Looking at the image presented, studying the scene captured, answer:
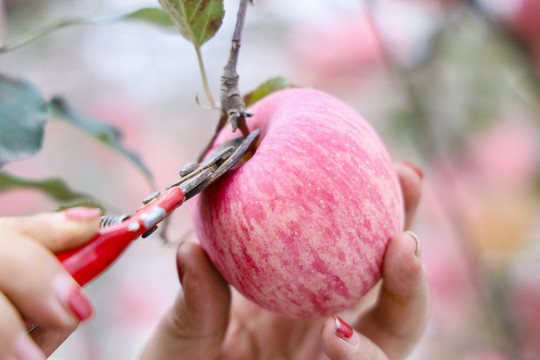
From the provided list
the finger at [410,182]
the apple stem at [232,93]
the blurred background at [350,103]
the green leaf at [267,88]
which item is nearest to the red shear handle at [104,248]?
the apple stem at [232,93]

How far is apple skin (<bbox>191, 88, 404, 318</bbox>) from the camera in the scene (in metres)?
0.37

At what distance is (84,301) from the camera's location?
0.94 feet

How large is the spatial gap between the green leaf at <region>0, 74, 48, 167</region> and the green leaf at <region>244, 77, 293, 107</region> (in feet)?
0.70

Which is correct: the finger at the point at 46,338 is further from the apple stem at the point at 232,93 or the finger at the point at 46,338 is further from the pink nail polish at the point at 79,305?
the apple stem at the point at 232,93

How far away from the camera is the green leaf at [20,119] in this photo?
16.2 inches

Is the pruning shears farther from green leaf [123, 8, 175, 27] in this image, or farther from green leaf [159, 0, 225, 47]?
green leaf [123, 8, 175, 27]

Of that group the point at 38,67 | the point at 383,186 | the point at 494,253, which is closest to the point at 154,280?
the point at 38,67

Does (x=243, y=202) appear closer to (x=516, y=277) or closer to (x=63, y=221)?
(x=63, y=221)

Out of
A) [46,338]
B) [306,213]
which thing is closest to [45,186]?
[46,338]

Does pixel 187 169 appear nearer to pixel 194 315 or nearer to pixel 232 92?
pixel 232 92

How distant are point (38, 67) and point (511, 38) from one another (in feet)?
4.33

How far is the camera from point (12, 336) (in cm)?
26

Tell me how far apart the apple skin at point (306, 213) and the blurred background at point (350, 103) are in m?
0.47

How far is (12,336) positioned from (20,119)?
25 cm
